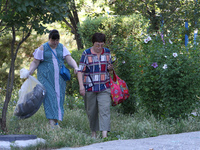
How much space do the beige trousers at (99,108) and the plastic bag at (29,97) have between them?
79 cm

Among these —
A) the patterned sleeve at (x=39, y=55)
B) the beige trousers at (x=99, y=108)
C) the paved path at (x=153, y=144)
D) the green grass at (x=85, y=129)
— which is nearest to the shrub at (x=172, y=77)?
the green grass at (x=85, y=129)

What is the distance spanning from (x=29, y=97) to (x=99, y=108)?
46.4 inches

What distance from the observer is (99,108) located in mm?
5691

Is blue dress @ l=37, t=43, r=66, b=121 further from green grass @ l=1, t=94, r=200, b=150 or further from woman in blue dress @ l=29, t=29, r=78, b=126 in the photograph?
green grass @ l=1, t=94, r=200, b=150

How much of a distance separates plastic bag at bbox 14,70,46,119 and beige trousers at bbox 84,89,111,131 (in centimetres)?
79

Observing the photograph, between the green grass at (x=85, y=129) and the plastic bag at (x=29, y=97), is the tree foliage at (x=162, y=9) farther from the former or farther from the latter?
the plastic bag at (x=29, y=97)

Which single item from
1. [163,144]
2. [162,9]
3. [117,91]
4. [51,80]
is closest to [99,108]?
[117,91]

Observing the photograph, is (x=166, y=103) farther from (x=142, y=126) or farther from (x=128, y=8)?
(x=128, y=8)

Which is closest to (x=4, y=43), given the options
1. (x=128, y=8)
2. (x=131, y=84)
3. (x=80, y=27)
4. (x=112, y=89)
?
(x=128, y=8)

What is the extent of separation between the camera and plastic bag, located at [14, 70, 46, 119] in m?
5.99

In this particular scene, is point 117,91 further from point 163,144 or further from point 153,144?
point 163,144

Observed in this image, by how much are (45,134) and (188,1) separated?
331 inches

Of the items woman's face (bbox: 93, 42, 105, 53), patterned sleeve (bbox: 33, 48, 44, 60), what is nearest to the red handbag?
woman's face (bbox: 93, 42, 105, 53)

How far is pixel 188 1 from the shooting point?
12.2 metres
